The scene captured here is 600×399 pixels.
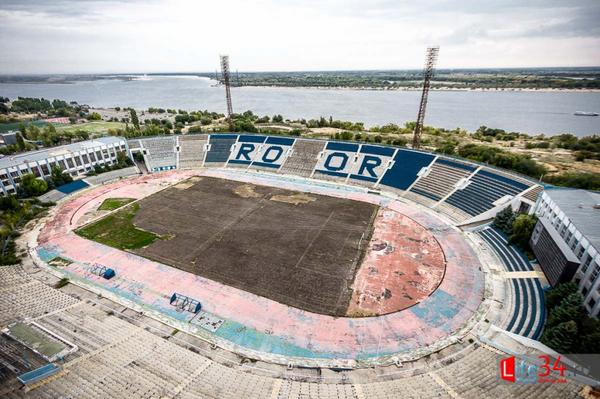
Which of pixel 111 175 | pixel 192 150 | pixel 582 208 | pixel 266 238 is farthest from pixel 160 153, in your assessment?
pixel 582 208

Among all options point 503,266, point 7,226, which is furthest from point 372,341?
point 7,226

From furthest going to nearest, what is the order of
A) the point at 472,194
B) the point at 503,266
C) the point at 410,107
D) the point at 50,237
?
the point at 410,107 → the point at 472,194 → the point at 50,237 → the point at 503,266

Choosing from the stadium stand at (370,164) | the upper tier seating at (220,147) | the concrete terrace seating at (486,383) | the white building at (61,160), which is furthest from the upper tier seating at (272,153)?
the concrete terrace seating at (486,383)

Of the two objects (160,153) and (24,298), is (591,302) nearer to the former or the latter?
(24,298)

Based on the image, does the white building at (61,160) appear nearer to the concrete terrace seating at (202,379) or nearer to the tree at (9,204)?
the tree at (9,204)

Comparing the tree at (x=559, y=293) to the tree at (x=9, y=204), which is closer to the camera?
the tree at (x=559, y=293)

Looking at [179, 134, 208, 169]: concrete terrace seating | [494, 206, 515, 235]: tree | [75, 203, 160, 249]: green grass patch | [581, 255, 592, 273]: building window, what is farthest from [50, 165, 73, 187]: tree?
[581, 255, 592, 273]: building window

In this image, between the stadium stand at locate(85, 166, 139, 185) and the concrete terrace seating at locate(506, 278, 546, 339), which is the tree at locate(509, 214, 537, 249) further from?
the stadium stand at locate(85, 166, 139, 185)

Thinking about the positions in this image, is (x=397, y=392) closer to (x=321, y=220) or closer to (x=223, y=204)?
(x=321, y=220)
